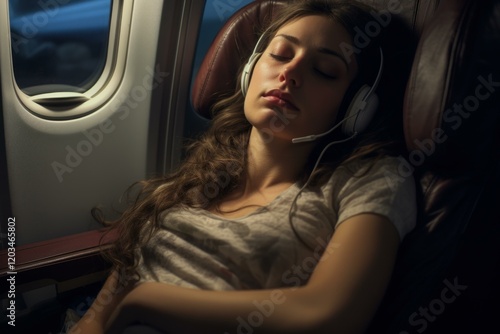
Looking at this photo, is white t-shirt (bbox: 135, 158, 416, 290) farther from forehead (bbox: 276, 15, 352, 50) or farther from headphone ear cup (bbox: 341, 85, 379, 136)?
forehead (bbox: 276, 15, 352, 50)

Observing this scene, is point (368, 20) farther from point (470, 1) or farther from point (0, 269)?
point (0, 269)

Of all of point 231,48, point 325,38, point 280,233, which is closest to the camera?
point 280,233

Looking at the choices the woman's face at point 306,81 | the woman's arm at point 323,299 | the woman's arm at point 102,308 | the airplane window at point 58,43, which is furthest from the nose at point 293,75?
the airplane window at point 58,43

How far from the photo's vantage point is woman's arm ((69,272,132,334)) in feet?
3.86

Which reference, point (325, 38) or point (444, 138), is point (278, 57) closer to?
point (325, 38)

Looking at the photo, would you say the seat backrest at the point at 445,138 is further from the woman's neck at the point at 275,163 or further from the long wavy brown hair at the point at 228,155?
the woman's neck at the point at 275,163

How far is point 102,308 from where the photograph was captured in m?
1.21

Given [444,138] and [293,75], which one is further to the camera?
[293,75]

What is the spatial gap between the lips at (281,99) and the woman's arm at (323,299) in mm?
301

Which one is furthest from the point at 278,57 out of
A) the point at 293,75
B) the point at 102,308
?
the point at 102,308

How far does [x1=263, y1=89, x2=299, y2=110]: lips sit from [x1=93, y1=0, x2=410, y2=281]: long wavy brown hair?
0.13 meters

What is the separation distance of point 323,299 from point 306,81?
0.48 meters

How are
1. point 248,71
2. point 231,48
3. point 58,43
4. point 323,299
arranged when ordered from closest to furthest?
point 323,299 → point 248,71 → point 231,48 → point 58,43

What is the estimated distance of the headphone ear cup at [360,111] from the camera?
1.11 metres
